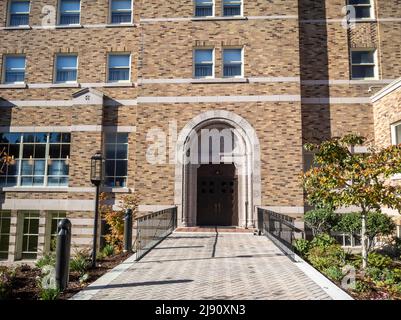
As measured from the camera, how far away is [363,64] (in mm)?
17500

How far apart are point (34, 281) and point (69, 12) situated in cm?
1529

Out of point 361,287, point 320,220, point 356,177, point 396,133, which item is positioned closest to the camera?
point 361,287

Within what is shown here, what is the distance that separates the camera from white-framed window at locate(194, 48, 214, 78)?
1700 cm

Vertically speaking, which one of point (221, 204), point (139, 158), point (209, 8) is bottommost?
point (221, 204)

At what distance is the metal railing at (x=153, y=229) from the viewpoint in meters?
10.2

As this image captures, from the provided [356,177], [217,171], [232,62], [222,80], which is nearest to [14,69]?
[222,80]

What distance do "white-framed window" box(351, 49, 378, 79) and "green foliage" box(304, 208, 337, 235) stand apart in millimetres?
7240

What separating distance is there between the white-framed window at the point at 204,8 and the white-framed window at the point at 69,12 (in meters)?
6.37

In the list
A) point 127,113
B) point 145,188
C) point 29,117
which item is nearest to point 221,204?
point 145,188

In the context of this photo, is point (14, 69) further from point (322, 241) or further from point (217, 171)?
point (322, 241)

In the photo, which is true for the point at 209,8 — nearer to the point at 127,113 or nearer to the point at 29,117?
the point at 127,113

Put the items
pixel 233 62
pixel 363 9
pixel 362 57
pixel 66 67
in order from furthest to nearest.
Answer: pixel 66 67, pixel 363 9, pixel 362 57, pixel 233 62

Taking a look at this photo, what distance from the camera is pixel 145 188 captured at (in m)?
16.1
